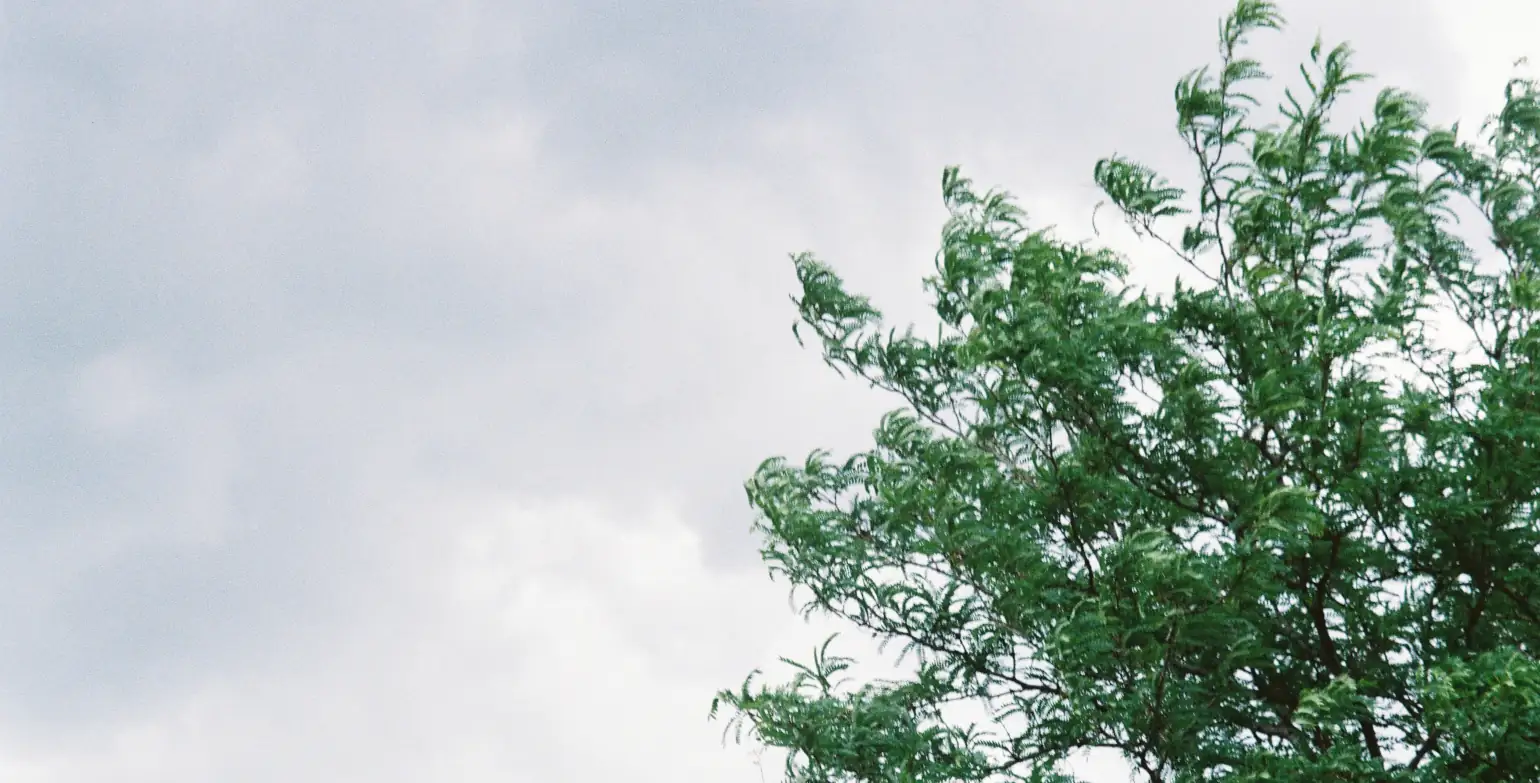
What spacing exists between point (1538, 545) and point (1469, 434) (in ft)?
3.89

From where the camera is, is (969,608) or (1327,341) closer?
(1327,341)

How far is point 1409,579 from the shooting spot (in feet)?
24.0

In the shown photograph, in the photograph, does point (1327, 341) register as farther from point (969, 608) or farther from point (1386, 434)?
point (969, 608)

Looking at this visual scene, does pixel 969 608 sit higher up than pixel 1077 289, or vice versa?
pixel 1077 289

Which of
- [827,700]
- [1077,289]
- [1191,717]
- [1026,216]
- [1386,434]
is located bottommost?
[1191,717]

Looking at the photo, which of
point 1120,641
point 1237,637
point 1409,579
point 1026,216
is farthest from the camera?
point 1026,216

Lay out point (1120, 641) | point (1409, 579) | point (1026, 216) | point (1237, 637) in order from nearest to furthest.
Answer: point (1120, 641) → point (1237, 637) → point (1409, 579) → point (1026, 216)

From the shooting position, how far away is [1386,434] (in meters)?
6.91

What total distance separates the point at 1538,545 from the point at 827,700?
13.6 ft

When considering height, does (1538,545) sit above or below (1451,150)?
below

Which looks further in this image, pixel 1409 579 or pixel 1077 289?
pixel 1409 579

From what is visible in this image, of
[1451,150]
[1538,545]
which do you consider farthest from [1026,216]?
[1538,545]

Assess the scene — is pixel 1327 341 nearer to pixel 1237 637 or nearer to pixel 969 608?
pixel 1237 637

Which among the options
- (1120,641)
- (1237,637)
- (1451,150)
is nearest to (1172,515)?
(1237,637)
